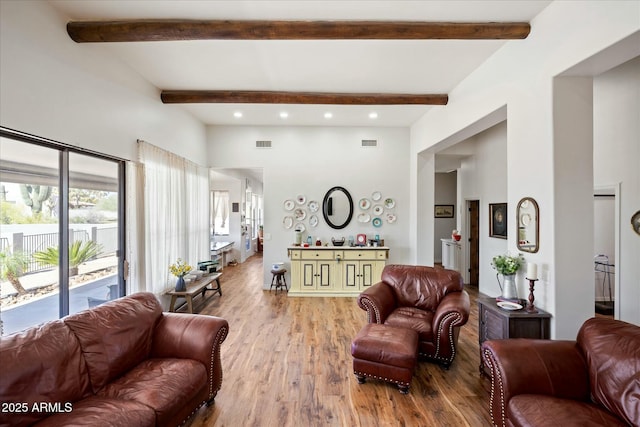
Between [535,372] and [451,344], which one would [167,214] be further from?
[535,372]

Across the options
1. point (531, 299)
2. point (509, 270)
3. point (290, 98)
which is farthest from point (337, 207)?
point (531, 299)

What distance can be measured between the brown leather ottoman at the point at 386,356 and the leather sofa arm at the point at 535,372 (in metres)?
0.67

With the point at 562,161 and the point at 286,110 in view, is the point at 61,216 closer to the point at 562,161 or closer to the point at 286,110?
the point at 286,110

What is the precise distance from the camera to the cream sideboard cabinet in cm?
552

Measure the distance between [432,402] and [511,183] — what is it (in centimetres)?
222

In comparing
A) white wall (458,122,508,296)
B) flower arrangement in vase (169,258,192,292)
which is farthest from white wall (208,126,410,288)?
flower arrangement in vase (169,258,192,292)

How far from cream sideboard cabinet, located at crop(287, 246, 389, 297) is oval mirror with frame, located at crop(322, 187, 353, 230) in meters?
0.67

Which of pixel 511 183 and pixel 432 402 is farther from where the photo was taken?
pixel 511 183

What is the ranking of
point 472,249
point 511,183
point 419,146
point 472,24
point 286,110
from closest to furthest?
point 472,24
point 511,183
point 286,110
point 419,146
point 472,249

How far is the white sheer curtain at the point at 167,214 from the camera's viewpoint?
12.4ft

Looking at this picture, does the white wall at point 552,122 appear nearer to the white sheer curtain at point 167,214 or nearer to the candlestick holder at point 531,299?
the candlestick holder at point 531,299

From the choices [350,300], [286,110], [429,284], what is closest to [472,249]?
[350,300]

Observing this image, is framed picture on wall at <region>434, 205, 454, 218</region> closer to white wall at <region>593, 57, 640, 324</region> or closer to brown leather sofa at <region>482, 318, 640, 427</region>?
white wall at <region>593, 57, 640, 324</region>

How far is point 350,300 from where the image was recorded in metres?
5.25
